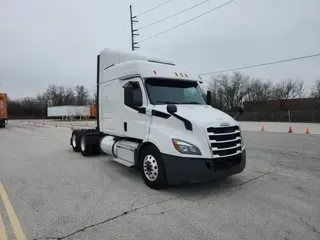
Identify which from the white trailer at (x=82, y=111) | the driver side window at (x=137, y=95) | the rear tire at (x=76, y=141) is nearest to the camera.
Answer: the driver side window at (x=137, y=95)

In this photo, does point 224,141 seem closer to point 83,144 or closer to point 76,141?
point 83,144

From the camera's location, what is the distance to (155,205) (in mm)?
4109

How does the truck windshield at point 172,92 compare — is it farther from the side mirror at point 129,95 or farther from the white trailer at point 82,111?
the white trailer at point 82,111

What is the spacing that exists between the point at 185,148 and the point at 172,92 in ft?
5.74

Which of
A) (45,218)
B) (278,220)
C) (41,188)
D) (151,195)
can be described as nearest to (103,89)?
(41,188)

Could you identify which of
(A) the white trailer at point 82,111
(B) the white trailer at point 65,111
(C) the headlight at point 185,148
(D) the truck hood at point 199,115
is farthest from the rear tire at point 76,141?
(B) the white trailer at point 65,111

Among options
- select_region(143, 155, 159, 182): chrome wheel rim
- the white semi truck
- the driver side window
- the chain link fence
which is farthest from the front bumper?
the chain link fence

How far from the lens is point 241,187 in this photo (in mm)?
5047

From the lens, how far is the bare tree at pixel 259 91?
2370 inches

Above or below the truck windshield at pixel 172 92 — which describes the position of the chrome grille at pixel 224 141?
below

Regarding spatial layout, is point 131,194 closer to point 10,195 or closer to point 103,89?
point 10,195

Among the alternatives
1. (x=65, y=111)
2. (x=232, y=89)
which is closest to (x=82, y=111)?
(x=65, y=111)

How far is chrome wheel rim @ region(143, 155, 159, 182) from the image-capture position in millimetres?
4863

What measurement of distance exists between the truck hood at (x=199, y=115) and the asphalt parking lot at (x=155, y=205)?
1.48 meters
